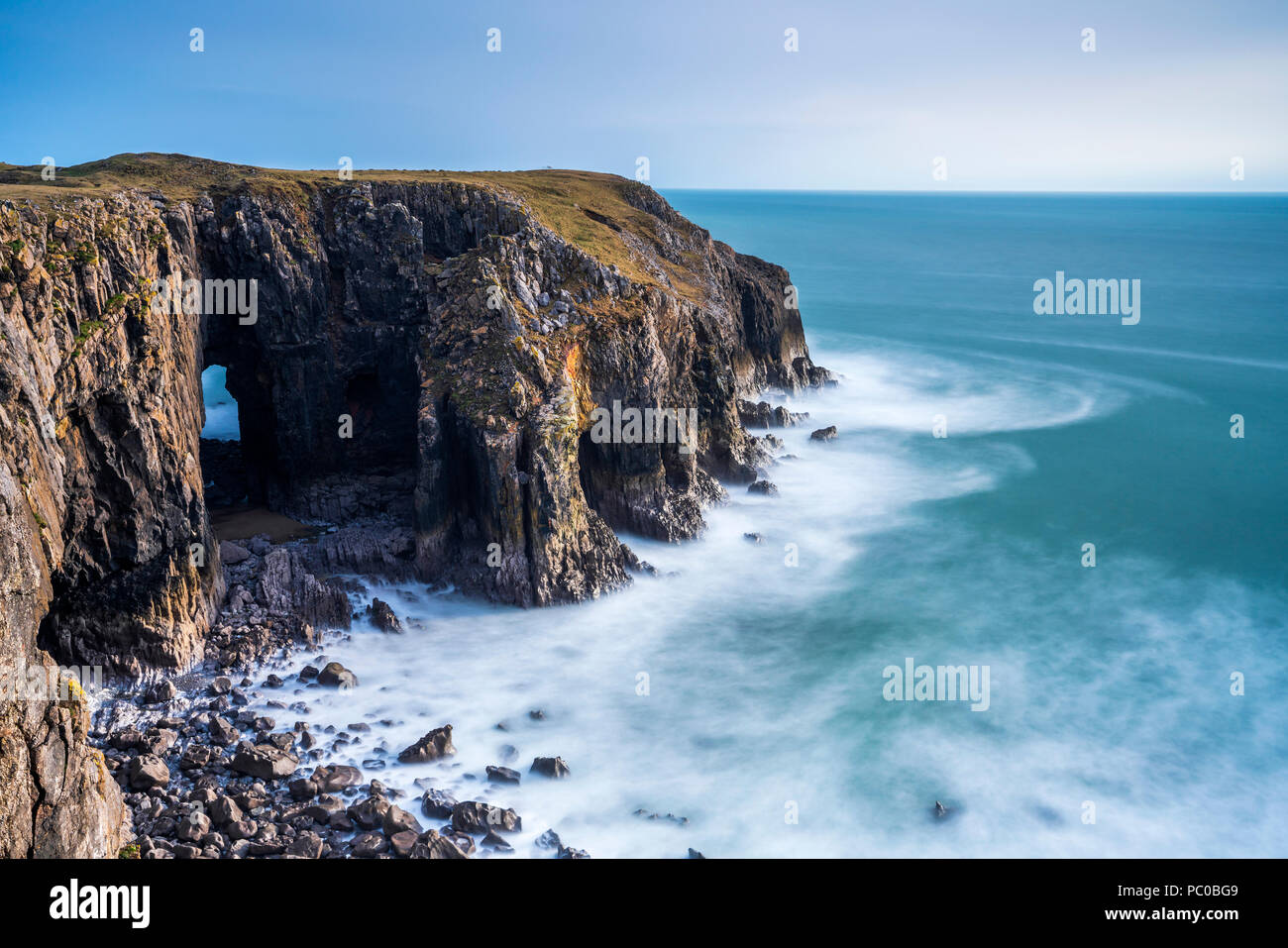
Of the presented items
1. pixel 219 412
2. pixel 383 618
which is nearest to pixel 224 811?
pixel 383 618

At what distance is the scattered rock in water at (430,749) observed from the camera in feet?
76.0

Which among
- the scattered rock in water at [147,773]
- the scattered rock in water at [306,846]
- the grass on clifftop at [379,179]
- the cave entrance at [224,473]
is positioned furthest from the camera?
the cave entrance at [224,473]

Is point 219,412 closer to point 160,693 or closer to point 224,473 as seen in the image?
point 224,473

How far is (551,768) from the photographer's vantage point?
2325 centimetres

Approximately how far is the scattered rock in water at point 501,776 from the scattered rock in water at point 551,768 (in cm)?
64

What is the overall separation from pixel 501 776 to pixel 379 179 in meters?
28.9

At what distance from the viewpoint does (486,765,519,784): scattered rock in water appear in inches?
896

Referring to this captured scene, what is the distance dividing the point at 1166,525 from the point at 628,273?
2881 centimetres

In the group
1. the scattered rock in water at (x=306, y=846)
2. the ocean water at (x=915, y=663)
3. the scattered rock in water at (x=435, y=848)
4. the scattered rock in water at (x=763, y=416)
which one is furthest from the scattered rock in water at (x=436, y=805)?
the scattered rock in water at (x=763, y=416)

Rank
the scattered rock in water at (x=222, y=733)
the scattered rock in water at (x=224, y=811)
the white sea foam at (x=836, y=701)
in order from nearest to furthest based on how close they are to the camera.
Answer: the scattered rock in water at (x=224, y=811) → the white sea foam at (x=836, y=701) → the scattered rock in water at (x=222, y=733)

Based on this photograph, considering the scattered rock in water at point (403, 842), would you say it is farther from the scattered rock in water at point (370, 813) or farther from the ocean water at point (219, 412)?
the ocean water at point (219, 412)

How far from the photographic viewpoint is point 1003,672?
96.8ft

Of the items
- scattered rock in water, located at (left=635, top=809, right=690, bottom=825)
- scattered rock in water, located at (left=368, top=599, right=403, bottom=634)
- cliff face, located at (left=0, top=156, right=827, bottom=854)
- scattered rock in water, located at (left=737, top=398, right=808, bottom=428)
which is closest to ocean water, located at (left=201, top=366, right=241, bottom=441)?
cliff face, located at (left=0, top=156, right=827, bottom=854)

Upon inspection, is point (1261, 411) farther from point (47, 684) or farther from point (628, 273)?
point (47, 684)
